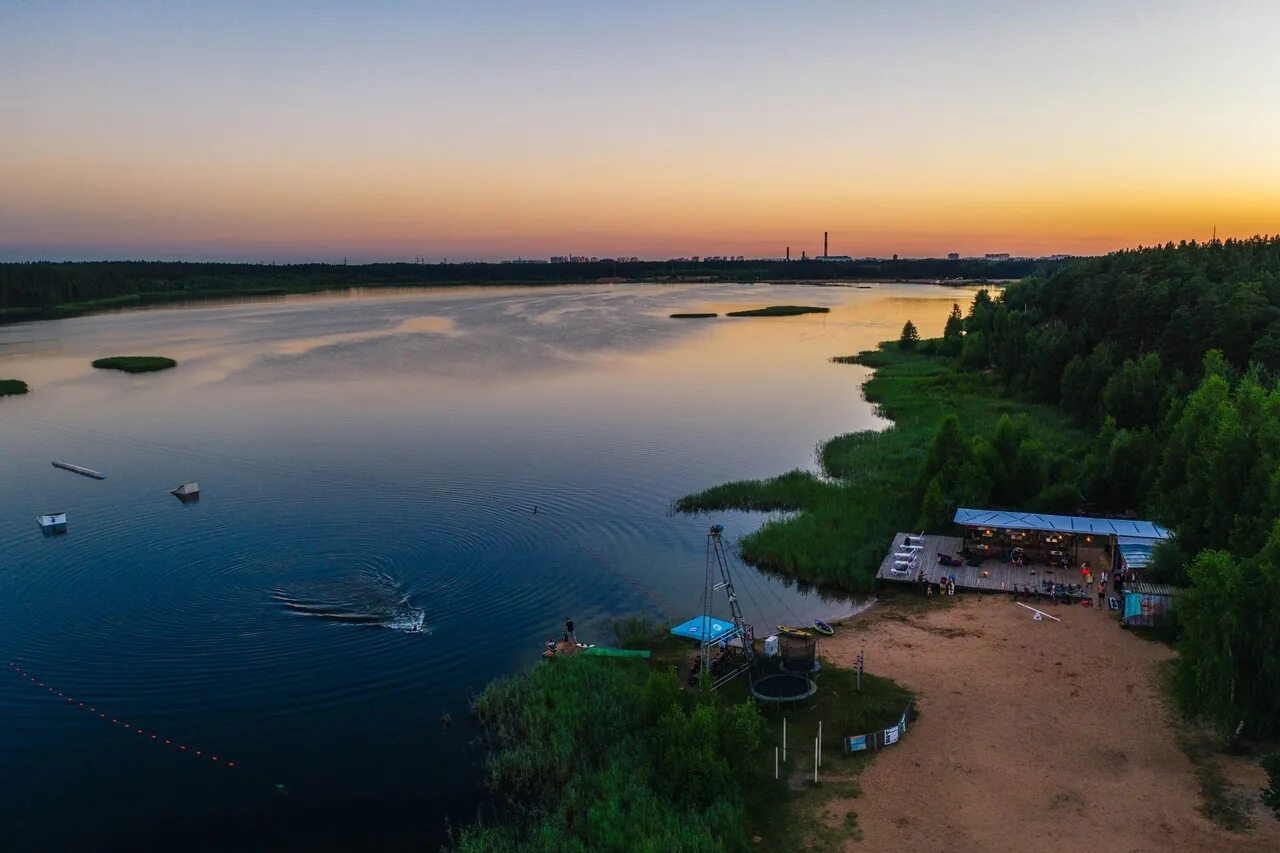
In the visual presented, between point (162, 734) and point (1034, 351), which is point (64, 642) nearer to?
point (162, 734)

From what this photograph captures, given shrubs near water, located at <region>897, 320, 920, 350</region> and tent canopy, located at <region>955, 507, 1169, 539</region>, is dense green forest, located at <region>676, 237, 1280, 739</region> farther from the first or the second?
shrubs near water, located at <region>897, 320, 920, 350</region>

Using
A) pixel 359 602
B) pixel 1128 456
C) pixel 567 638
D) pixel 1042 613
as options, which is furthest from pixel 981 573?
pixel 359 602

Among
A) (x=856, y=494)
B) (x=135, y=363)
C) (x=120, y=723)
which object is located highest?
(x=135, y=363)

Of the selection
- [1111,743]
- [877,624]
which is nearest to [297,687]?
[877,624]

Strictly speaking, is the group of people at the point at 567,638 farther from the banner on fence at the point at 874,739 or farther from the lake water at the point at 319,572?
the banner on fence at the point at 874,739

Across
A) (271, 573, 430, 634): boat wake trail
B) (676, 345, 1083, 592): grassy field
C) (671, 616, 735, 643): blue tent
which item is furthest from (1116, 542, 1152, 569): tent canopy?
(271, 573, 430, 634): boat wake trail

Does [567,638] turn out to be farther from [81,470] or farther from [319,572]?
[81,470]
